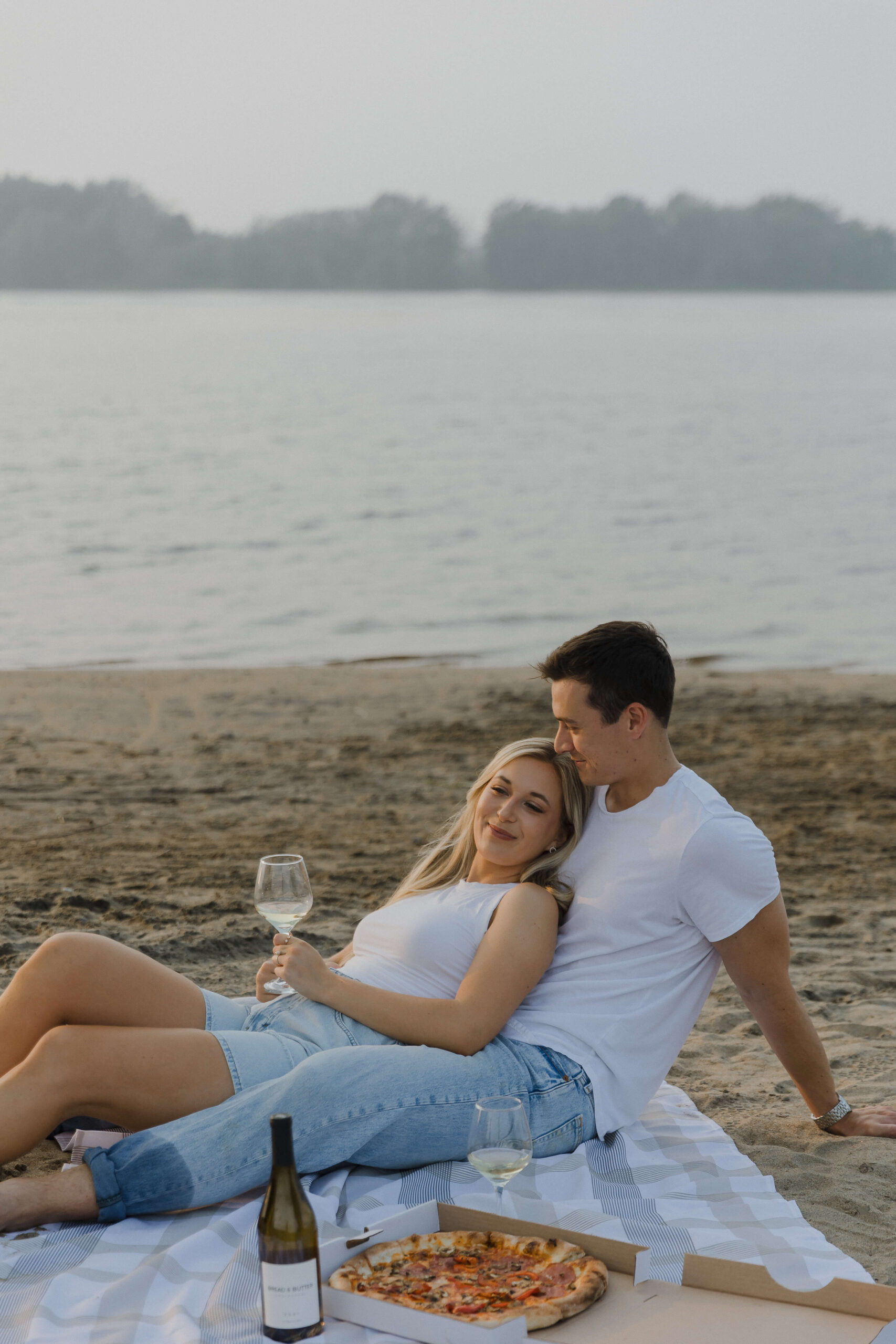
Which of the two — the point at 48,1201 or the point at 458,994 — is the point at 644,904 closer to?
the point at 458,994

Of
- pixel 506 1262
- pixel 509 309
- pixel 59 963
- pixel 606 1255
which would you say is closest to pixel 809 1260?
pixel 606 1255

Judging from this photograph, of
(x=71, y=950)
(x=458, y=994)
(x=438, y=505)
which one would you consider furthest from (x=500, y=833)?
(x=438, y=505)

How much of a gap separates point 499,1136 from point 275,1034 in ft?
3.02

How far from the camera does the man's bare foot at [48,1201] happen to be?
2.82 m

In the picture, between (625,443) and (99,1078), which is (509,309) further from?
(99,1078)

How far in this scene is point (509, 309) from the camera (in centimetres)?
9975

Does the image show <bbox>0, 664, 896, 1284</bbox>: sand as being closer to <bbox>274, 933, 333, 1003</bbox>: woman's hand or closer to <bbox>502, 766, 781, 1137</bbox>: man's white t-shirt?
<bbox>502, 766, 781, 1137</bbox>: man's white t-shirt

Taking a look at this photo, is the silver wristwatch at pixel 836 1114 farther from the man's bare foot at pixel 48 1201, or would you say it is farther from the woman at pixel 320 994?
the man's bare foot at pixel 48 1201

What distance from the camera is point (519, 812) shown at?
3389 millimetres

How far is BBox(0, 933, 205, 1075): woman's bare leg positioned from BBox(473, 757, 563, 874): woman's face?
93 centimetres

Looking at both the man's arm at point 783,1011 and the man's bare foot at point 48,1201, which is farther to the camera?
the man's arm at point 783,1011

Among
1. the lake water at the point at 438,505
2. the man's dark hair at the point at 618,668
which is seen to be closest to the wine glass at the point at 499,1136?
the man's dark hair at the point at 618,668

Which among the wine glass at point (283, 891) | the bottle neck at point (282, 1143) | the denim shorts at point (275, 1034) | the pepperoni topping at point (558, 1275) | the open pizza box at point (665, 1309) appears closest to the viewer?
the bottle neck at point (282, 1143)

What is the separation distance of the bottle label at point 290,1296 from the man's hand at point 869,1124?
185 cm
